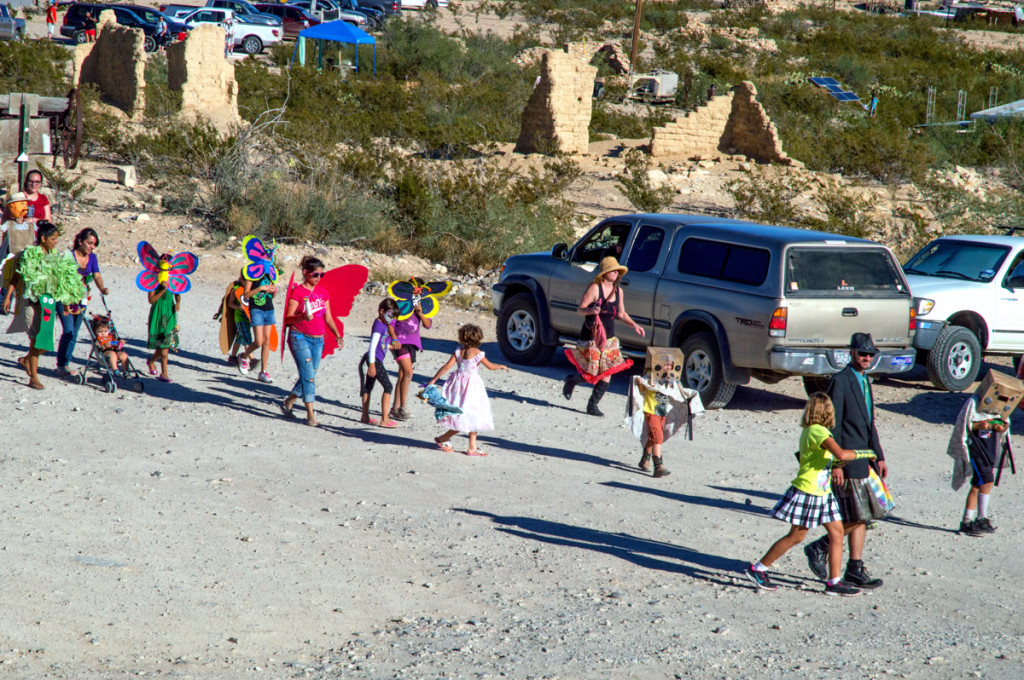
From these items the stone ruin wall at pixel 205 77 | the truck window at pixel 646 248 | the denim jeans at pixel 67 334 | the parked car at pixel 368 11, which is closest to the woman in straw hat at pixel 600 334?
the truck window at pixel 646 248

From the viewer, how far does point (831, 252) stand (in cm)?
1009

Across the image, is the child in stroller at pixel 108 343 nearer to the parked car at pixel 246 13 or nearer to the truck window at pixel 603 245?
the truck window at pixel 603 245

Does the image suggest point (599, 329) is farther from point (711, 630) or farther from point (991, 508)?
point (711, 630)

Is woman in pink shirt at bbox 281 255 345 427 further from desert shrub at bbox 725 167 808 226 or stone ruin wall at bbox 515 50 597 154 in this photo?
stone ruin wall at bbox 515 50 597 154

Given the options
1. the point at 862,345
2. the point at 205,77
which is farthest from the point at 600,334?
the point at 205,77

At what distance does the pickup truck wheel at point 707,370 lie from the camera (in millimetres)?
10352

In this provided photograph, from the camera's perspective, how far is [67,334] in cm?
944

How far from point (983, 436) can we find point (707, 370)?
11.9ft

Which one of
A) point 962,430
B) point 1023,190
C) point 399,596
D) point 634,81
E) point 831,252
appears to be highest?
point 634,81

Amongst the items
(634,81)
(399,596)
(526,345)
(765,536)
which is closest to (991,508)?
(765,536)

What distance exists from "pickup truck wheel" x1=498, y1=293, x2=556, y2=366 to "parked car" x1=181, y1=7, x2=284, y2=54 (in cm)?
3267

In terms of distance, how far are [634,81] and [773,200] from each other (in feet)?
66.5

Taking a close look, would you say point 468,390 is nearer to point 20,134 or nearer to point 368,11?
point 20,134

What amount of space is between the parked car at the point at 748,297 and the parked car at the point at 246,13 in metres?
34.7
